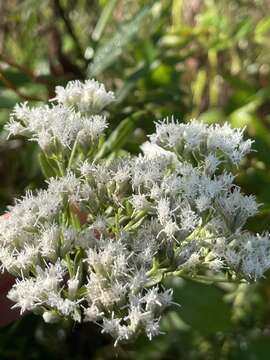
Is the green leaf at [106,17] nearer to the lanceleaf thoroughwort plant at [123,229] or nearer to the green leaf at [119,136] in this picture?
the green leaf at [119,136]

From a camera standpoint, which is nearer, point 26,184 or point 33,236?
point 33,236

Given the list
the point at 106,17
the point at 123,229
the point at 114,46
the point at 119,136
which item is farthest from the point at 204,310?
the point at 106,17

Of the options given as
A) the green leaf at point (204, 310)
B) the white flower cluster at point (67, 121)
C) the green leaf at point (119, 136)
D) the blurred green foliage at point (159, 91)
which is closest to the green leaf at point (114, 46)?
the blurred green foliage at point (159, 91)

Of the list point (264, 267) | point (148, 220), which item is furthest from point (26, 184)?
point (264, 267)

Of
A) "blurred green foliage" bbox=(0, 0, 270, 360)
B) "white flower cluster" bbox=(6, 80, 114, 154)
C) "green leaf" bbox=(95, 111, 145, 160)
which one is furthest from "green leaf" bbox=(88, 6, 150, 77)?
"white flower cluster" bbox=(6, 80, 114, 154)

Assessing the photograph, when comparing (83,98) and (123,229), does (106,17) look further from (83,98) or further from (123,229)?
(123,229)

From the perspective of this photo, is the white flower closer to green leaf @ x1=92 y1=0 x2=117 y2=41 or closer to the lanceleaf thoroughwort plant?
the lanceleaf thoroughwort plant

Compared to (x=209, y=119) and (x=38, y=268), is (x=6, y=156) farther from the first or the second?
(x=38, y=268)
